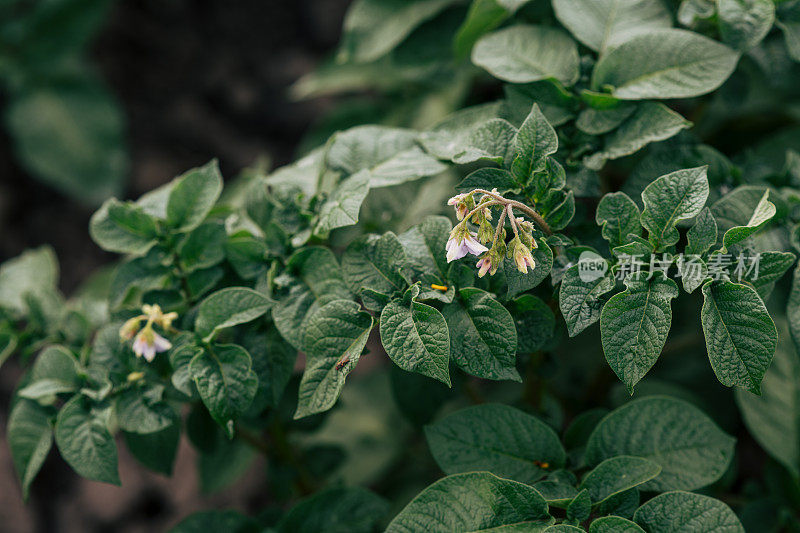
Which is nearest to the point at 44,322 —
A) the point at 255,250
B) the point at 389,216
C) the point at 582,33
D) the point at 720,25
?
the point at 255,250

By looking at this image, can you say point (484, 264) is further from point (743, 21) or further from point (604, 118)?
point (743, 21)

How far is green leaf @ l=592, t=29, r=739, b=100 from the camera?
93 centimetres

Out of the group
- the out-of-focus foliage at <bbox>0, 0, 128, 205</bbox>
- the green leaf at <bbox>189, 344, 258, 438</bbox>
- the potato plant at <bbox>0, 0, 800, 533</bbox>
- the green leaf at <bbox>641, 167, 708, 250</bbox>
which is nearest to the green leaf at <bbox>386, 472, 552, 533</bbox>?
the potato plant at <bbox>0, 0, 800, 533</bbox>

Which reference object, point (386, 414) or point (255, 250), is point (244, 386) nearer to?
point (255, 250)

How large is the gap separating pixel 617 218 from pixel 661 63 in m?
0.27

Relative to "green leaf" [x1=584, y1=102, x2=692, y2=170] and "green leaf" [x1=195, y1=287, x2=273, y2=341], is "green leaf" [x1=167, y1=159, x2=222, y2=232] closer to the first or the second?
"green leaf" [x1=195, y1=287, x2=273, y2=341]

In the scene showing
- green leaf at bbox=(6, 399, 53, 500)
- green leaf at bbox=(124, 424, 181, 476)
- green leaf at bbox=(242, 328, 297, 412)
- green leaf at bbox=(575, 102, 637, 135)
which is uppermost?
green leaf at bbox=(575, 102, 637, 135)

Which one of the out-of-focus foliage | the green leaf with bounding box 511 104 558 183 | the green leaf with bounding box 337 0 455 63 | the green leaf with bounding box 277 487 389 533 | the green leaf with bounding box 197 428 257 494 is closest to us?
the green leaf with bounding box 511 104 558 183

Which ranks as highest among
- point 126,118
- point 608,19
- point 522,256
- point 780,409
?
point 608,19

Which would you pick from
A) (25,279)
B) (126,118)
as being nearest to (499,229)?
(25,279)

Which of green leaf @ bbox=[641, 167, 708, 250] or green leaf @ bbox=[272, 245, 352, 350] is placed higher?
green leaf @ bbox=[641, 167, 708, 250]

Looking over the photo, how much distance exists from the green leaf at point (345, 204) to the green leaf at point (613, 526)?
453mm

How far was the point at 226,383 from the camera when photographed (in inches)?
33.4

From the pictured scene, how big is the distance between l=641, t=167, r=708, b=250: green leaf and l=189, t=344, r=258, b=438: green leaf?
1.70 feet
